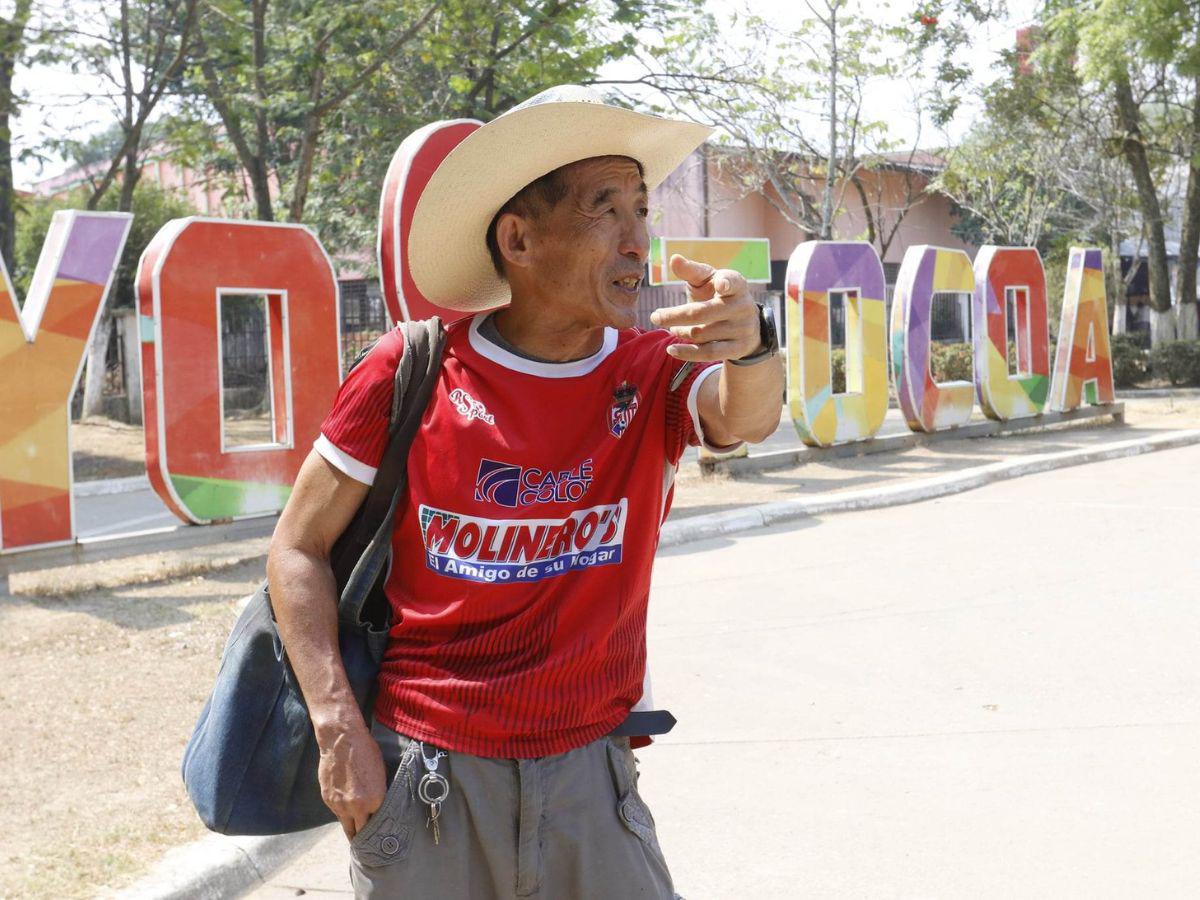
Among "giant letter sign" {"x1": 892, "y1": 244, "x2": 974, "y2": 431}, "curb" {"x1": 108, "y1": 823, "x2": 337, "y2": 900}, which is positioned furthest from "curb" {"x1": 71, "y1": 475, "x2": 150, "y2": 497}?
"curb" {"x1": 108, "y1": 823, "x2": 337, "y2": 900}

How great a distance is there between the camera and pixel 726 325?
201 centimetres

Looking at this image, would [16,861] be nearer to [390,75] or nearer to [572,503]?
[572,503]

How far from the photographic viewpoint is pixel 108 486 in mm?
15781

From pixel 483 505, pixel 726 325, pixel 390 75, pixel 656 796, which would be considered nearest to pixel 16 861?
pixel 656 796

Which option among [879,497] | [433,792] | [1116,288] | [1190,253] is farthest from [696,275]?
[1116,288]

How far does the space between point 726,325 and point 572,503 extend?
390 mm

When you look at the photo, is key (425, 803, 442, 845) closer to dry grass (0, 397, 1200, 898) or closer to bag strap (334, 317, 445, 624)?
bag strap (334, 317, 445, 624)

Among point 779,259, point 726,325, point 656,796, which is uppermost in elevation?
point 779,259

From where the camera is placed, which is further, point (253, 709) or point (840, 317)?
point (840, 317)

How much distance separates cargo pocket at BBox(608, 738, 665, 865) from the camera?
2.18m

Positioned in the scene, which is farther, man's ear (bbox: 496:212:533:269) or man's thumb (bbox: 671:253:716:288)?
man's ear (bbox: 496:212:533:269)

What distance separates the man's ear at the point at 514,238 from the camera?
2.29 m

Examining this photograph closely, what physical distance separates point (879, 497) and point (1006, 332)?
6.16 metres

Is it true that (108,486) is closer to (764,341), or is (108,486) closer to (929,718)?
(929,718)
